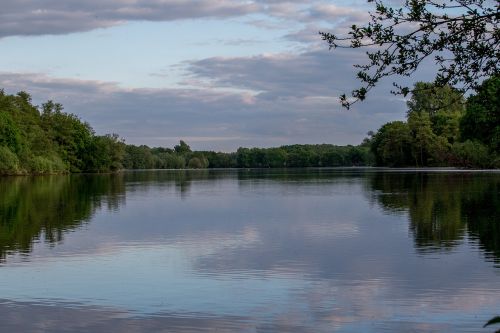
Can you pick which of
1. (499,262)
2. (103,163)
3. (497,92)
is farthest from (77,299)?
(103,163)

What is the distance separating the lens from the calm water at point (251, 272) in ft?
36.2

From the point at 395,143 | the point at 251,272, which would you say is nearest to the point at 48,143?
the point at 395,143

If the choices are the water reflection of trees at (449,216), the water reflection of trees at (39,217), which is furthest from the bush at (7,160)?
the water reflection of trees at (449,216)

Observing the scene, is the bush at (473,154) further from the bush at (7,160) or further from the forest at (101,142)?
the bush at (7,160)

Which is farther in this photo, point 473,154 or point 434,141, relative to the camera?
point 434,141

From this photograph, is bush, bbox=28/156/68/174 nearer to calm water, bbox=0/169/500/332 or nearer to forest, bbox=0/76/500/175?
forest, bbox=0/76/500/175

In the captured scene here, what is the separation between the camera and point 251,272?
15422 mm

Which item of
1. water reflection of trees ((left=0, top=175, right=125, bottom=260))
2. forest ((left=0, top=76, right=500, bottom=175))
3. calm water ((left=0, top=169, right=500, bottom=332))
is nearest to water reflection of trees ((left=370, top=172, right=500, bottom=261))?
calm water ((left=0, top=169, right=500, bottom=332))

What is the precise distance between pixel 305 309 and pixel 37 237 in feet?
41.6

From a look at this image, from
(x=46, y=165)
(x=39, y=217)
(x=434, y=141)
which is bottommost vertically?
(x=39, y=217)

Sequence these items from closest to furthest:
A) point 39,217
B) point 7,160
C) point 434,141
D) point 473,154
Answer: point 39,217 → point 7,160 → point 473,154 → point 434,141

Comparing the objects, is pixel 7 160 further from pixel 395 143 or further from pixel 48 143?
pixel 395 143

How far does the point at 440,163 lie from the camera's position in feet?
395

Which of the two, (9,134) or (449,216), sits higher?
(9,134)
